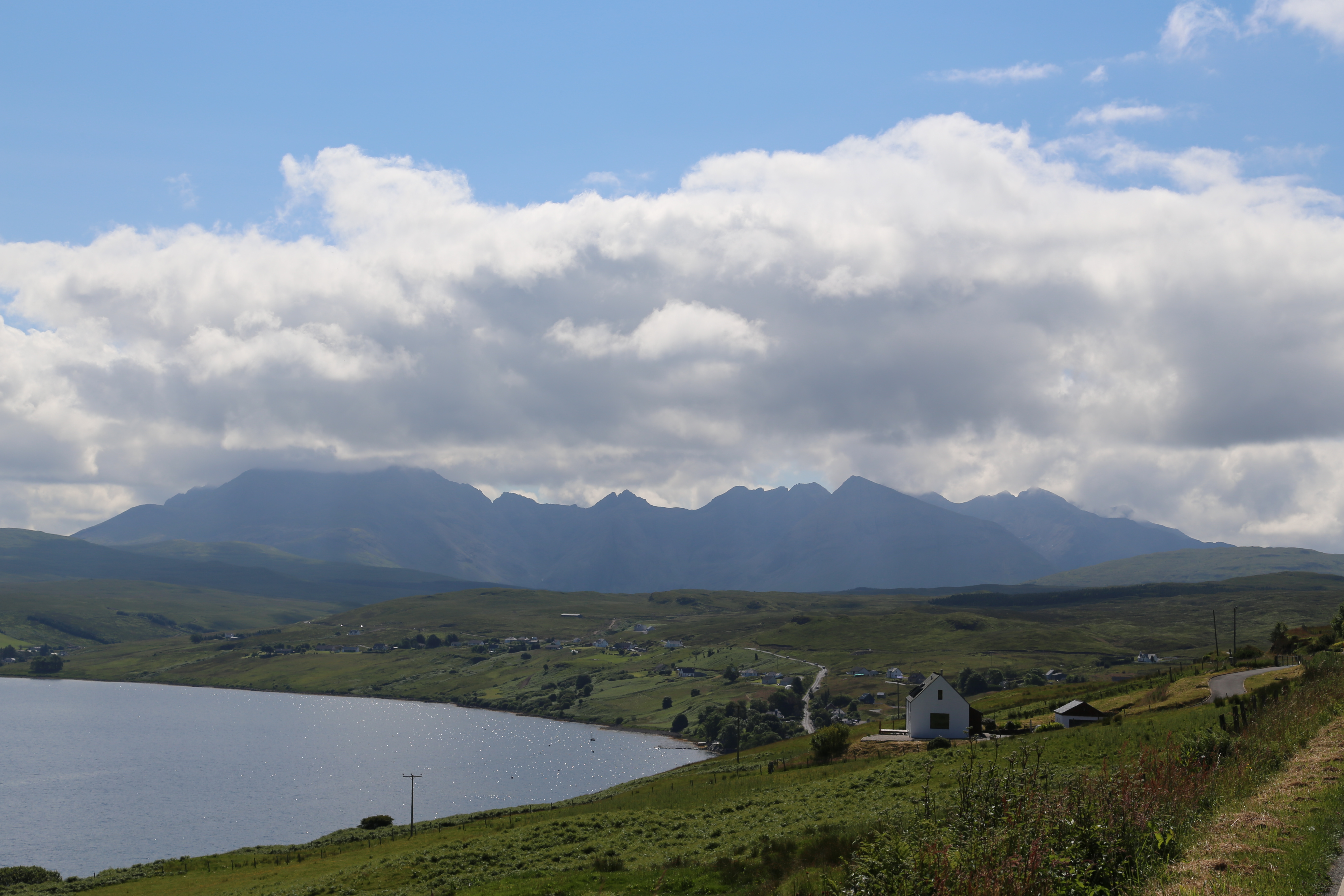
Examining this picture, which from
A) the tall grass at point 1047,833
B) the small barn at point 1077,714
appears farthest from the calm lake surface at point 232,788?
the tall grass at point 1047,833

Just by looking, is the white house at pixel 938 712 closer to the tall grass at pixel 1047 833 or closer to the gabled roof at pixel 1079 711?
the gabled roof at pixel 1079 711

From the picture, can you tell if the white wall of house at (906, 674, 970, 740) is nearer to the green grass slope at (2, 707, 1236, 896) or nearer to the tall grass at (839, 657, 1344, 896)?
the green grass slope at (2, 707, 1236, 896)

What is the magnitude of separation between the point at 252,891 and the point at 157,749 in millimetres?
163883

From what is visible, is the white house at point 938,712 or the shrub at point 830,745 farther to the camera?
the white house at point 938,712

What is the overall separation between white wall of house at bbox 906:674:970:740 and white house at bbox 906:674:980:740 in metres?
0.03

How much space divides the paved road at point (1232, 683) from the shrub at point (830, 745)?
30.3 meters

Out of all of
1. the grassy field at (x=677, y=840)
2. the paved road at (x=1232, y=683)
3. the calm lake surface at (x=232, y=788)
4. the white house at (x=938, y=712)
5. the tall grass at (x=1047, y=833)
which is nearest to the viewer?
the tall grass at (x=1047, y=833)

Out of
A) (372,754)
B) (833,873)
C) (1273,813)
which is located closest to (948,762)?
(833,873)

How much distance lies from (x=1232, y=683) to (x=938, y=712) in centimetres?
2655

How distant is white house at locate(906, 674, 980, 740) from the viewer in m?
89.1

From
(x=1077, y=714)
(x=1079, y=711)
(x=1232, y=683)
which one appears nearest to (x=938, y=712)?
(x=1077, y=714)

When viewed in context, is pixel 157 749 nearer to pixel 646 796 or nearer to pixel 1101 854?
pixel 646 796

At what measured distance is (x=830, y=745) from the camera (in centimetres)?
8025

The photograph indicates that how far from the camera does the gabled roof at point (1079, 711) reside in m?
82.9
